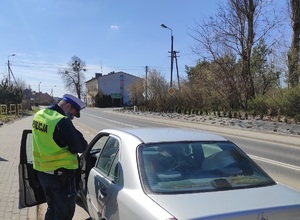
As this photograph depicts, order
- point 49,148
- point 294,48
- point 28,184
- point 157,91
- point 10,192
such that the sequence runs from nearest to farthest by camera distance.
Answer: point 49,148 → point 28,184 → point 10,192 → point 294,48 → point 157,91

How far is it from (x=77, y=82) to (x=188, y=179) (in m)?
110

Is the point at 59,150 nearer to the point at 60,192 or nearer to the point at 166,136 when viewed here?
the point at 60,192

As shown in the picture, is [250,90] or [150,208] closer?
[150,208]

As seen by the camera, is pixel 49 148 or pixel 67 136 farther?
pixel 49 148

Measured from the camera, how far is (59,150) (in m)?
3.74

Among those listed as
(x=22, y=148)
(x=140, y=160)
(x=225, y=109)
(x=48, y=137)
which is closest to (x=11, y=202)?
(x=22, y=148)

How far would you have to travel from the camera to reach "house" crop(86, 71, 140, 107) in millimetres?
98481

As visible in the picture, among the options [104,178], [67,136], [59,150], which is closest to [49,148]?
[59,150]

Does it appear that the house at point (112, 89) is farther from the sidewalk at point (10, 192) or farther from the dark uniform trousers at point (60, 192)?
the dark uniform trousers at point (60, 192)

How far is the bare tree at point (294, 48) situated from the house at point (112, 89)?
72745 mm

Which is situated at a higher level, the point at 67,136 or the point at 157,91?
the point at 157,91

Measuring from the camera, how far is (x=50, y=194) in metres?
3.91

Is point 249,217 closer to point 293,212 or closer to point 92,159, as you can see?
point 293,212

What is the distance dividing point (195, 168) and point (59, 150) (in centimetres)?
137
